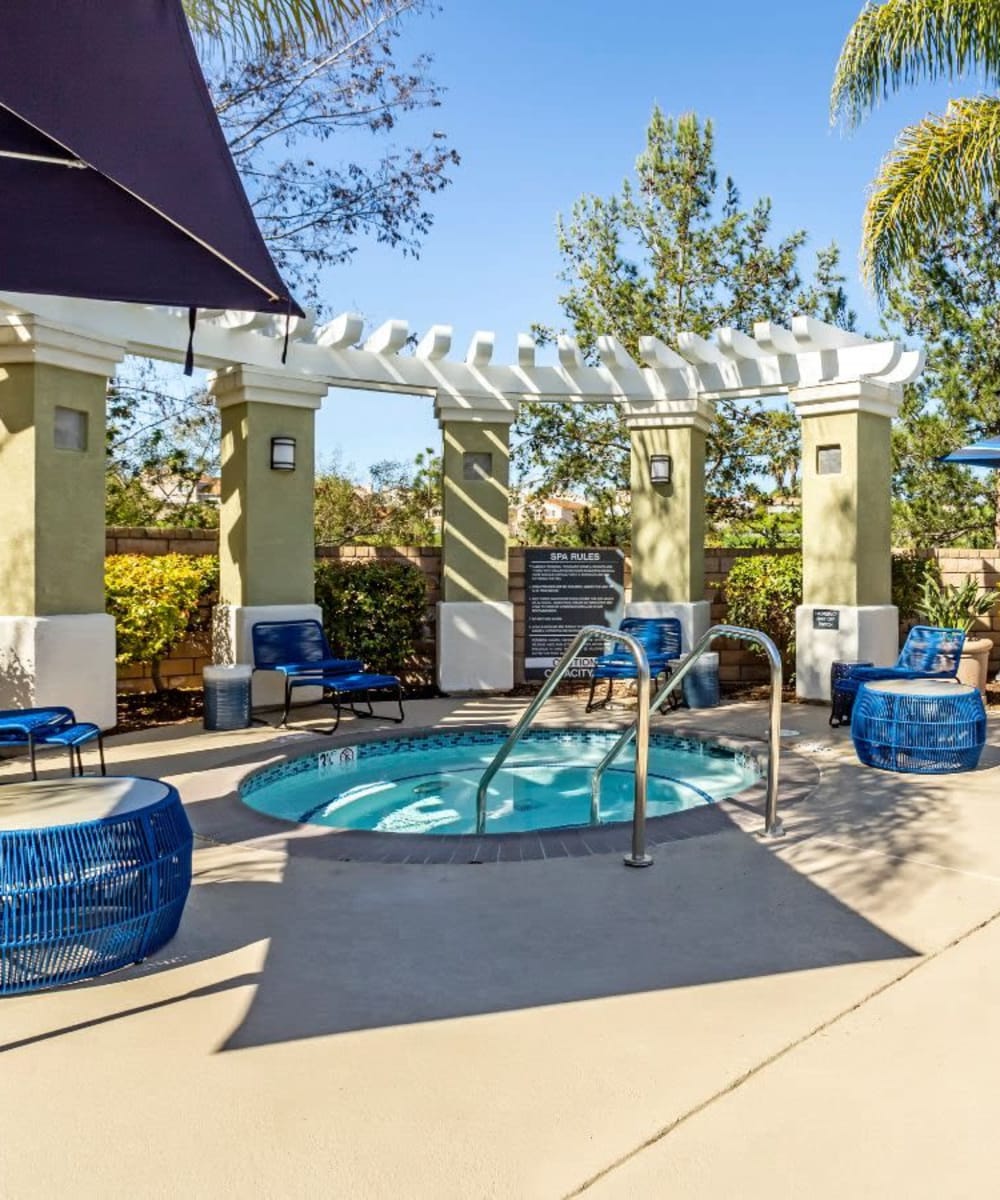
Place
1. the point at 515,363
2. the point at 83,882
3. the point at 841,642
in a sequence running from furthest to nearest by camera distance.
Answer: the point at 515,363
the point at 841,642
the point at 83,882

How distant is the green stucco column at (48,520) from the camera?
7598mm

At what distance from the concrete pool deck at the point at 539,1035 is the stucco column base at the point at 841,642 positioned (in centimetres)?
496

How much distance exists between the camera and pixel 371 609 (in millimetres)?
10492

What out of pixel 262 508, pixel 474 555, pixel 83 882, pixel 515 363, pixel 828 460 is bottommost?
pixel 83 882

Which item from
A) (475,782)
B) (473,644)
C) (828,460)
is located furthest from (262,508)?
(828,460)

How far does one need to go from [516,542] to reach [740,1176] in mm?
13918

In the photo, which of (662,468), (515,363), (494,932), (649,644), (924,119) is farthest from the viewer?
(662,468)

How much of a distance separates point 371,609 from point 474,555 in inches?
51.8

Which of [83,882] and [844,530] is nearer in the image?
[83,882]

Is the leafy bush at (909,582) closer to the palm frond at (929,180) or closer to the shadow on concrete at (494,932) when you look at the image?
the palm frond at (929,180)

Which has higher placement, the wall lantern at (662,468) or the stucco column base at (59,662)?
the wall lantern at (662,468)

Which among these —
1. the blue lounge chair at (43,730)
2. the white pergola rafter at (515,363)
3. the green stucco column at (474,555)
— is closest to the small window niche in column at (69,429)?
the white pergola rafter at (515,363)

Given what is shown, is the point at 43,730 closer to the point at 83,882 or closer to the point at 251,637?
the point at 83,882

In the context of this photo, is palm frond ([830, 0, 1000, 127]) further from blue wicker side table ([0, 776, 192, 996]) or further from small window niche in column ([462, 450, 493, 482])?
blue wicker side table ([0, 776, 192, 996])
